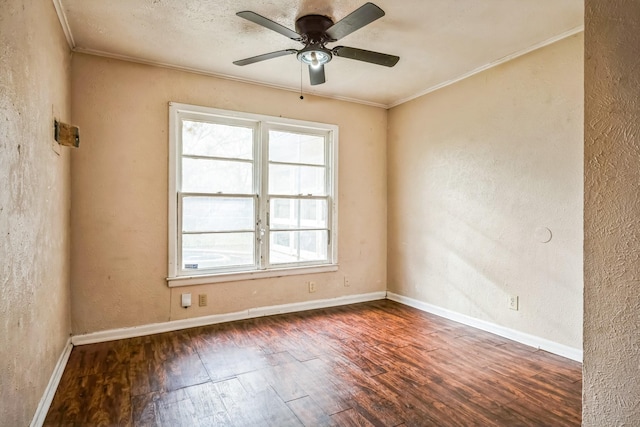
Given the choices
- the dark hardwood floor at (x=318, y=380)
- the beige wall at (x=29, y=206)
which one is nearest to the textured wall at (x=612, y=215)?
the dark hardwood floor at (x=318, y=380)

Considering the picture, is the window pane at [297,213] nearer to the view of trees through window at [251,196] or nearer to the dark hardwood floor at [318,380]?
the view of trees through window at [251,196]

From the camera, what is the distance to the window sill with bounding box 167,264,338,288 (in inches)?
141

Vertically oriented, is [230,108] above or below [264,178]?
above

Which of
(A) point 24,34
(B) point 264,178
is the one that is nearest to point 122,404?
(A) point 24,34

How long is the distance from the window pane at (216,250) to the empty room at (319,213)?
0.08ft

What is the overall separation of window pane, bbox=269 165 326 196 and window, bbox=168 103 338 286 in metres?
0.01

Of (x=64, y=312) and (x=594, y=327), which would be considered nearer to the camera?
(x=594, y=327)

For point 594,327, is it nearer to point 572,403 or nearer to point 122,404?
point 572,403

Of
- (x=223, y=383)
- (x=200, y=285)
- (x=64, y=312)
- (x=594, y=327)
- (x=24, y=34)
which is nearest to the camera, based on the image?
(x=594, y=327)

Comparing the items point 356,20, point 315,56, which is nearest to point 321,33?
point 315,56

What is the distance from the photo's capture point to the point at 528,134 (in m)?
3.18

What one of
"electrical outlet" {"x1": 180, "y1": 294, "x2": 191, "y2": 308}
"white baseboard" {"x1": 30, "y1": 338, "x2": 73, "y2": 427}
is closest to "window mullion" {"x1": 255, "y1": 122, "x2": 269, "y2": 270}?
"electrical outlet" {"x1": 180, "y1": 294, "x2": 191, "y2": 308}

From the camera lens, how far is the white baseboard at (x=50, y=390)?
1960mm

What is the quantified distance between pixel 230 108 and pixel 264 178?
82 centimetres
